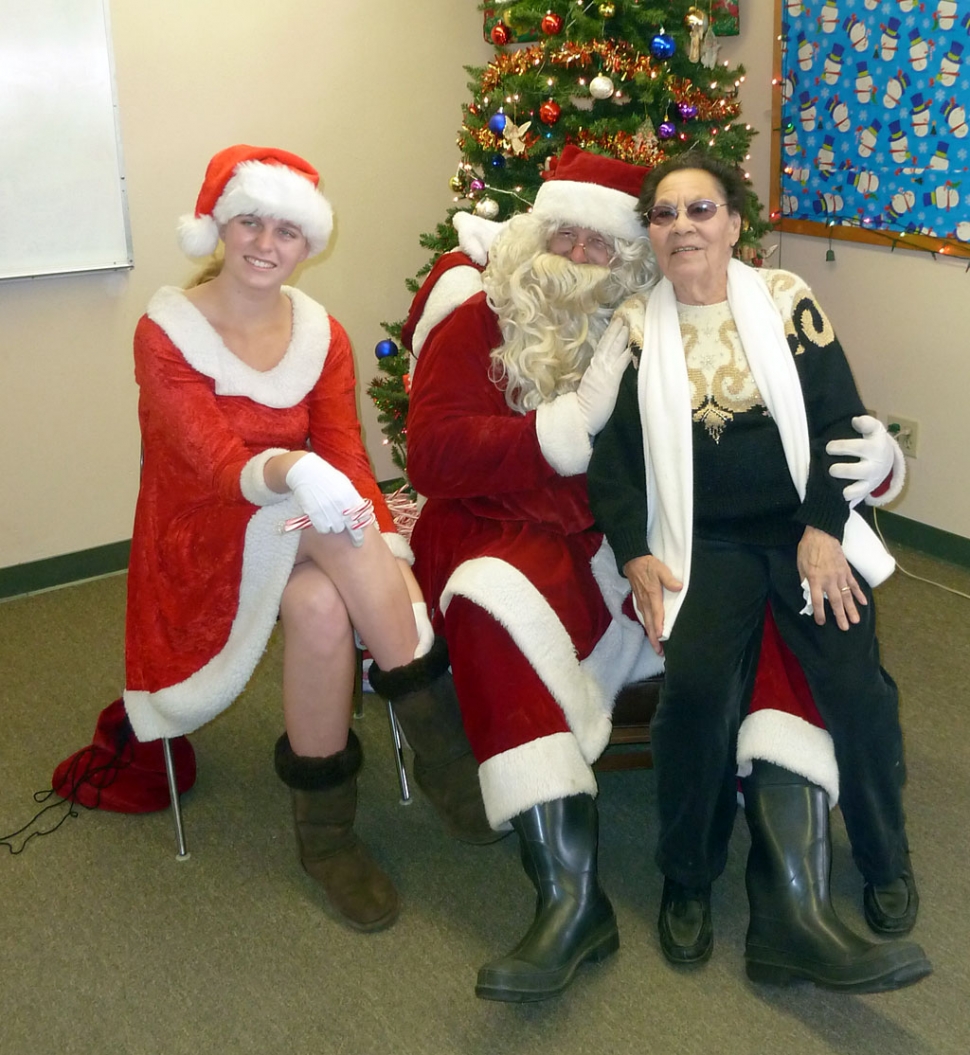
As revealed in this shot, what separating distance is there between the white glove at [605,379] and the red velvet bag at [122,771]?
109 centimetres

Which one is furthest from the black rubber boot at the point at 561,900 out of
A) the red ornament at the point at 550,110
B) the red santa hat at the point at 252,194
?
the red ornament at the point at 550,110

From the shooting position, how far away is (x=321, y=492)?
6.04 feet

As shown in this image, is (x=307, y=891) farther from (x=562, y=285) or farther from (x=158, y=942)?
(x=562, y=285)

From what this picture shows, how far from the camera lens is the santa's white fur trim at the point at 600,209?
2.15m

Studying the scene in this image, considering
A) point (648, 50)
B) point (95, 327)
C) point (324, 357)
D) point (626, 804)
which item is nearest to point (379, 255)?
point (95, 327)

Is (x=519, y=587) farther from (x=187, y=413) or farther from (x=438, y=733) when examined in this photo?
(x=187, y=413)

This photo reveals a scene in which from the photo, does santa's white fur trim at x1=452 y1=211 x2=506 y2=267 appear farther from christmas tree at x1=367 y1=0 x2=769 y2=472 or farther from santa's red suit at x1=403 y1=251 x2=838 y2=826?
christmas tree at x1=367 y1=0 x2=769 y2=472

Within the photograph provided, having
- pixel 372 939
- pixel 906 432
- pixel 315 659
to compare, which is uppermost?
pixel 906 432

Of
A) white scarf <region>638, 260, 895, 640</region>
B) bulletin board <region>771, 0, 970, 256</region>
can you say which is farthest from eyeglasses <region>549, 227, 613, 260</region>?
bulletin board <region>771, 0, 970, 256</region>

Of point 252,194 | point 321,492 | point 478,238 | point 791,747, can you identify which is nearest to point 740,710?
point 791,747

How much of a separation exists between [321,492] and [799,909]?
1.01 m

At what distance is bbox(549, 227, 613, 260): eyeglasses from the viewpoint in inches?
86.8

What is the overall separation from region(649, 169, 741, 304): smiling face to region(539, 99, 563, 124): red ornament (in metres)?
0.95

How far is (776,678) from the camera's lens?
76.3 inches
